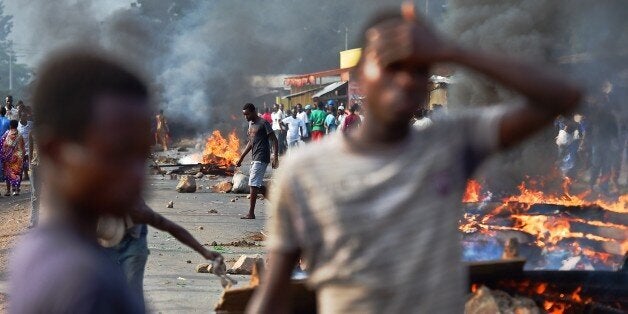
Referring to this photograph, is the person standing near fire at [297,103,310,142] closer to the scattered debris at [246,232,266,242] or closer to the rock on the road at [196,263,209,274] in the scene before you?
the scattered debris at [246,232,266,242]

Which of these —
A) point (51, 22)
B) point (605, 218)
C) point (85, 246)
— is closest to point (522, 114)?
point (85, 246)

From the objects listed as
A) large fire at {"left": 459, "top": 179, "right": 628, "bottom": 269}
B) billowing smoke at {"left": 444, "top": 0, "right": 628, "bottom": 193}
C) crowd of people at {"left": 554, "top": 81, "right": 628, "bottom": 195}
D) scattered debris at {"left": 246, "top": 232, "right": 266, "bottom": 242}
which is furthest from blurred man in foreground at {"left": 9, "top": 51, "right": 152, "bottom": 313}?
billowing smoke at {"left": 444, "top": 0, "right": 628, "bottom": 193}

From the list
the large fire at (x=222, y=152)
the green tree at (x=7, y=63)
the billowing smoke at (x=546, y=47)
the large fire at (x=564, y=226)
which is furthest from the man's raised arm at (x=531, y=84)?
the green tree at (x=7, y=63)

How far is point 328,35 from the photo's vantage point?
55312mm

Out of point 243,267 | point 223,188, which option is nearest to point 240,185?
point 223,188

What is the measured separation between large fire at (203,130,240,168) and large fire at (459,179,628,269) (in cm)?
1254

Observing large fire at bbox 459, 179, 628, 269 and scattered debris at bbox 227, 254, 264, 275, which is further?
scattered debris at bbox 227, 254, 264, 275

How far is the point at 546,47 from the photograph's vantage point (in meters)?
21.1

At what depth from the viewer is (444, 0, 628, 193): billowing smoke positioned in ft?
61.4

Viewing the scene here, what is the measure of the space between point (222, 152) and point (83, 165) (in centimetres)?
2237

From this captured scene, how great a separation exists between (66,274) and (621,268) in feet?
16.3

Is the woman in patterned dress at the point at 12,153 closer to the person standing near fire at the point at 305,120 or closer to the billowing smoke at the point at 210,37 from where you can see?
the person standing near fire at the point at 305,120

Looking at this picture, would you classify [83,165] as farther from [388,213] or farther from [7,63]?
[7,63]

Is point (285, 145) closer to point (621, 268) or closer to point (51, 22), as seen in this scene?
point (621, 268)
